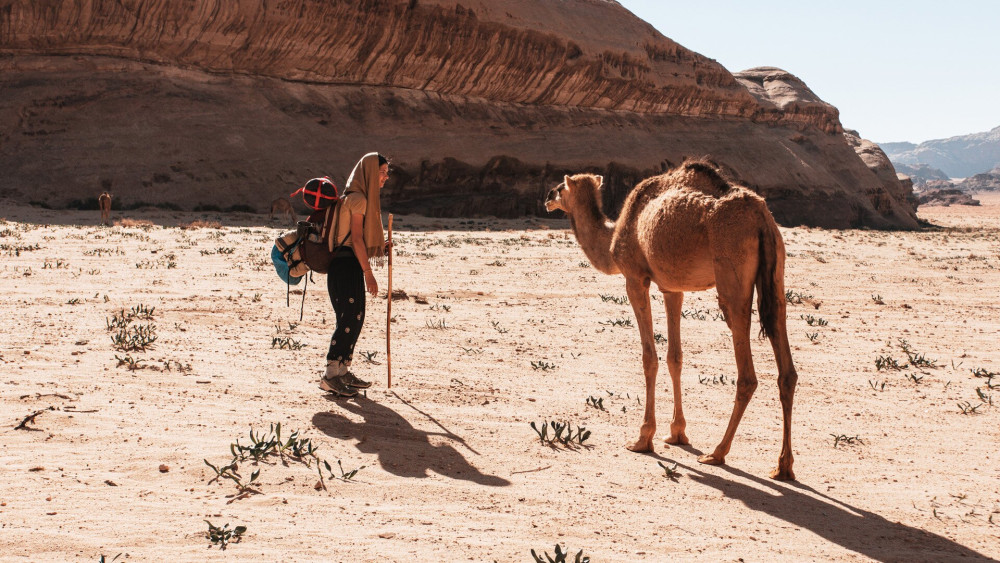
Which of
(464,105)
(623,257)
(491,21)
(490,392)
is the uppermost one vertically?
(491,21)

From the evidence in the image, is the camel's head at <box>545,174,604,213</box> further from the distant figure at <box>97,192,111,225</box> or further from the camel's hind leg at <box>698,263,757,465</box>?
the distant figure at <box>97,192,111,225</box>

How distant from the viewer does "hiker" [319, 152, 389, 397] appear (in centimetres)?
645

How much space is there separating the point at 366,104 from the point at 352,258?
3769 centimetres

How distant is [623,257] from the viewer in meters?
6.10

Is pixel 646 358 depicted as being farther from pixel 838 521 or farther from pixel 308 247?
pixel 308 247

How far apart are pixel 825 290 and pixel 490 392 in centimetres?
1056

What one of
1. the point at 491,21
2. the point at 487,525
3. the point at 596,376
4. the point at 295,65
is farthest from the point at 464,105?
the point at 487,525

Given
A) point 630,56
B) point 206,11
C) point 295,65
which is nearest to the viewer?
point 206,11

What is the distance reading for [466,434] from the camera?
5973 mm

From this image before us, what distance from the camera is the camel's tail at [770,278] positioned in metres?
5.02

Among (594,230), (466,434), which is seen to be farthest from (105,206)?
(466,434)

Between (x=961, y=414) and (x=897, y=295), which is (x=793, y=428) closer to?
(x=961, y=414)

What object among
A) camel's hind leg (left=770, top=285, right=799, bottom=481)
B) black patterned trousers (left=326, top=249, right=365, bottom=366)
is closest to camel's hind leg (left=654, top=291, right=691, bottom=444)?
camel's hind leg (left=770, top=285, right=799, bottom=481)

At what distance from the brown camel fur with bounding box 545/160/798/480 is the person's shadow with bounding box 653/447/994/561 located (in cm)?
25
